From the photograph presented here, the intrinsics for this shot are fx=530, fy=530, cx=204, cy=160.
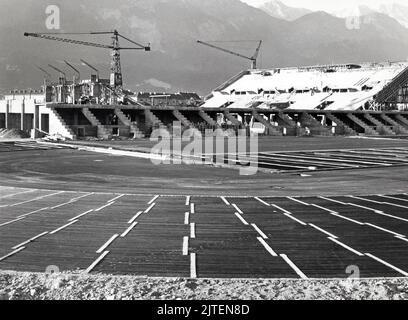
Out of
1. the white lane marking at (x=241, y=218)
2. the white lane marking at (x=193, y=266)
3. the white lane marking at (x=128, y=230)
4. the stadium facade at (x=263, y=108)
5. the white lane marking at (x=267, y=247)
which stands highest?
the stadium facade at (x=263, y=108)

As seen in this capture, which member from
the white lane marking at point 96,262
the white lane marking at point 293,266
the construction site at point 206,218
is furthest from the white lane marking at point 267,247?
the white lane marking at point 96,262

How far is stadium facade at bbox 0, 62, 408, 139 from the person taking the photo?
314 feet

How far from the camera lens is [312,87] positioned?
157625 millimetres

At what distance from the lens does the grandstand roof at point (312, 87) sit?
14250 centimetres

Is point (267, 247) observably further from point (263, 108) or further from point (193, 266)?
point (263, 108)

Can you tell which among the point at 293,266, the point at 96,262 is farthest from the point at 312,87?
the point at 96,262

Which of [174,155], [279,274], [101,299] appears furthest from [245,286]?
[174,155]

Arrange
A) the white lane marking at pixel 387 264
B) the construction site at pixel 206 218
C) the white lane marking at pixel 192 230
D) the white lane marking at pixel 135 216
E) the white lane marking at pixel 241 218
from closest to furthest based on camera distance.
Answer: the white lane marking at pixel 387 264
the construction site at pixel 206 218
the white lane marking at pixel 192 230
the white lane marking at pixel 241 218
the white lane marking at pixel 135 216

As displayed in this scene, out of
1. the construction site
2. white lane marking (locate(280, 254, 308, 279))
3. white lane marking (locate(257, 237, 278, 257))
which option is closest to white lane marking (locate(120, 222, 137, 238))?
the construction site

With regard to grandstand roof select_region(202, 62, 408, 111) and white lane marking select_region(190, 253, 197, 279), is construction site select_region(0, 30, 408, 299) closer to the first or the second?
white lane marking select_region(190, 253, 197, 279)

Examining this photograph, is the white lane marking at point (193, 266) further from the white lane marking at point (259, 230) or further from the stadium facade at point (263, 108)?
the stadium facade at point (263, 108)

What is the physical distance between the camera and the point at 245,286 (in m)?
14.6

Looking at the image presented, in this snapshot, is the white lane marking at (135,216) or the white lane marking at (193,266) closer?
the white lane marking at (193,266)

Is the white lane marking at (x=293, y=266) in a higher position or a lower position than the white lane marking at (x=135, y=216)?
lower
